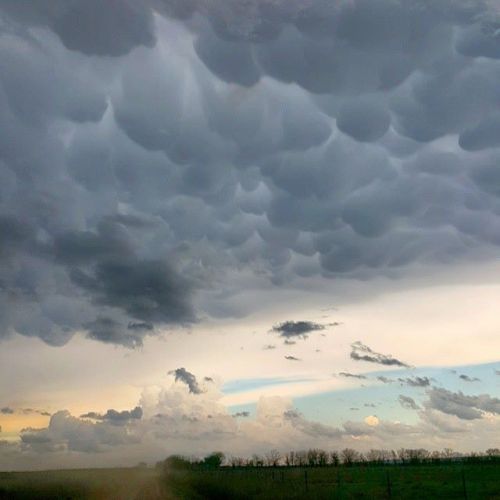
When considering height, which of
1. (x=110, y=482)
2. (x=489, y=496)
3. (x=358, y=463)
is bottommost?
(x=489, y=496)

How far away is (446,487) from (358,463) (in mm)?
110648

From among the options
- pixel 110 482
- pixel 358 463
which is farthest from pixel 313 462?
pixel 110 482

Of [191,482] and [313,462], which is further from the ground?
[313,462]

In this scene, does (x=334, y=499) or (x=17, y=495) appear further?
(x=17, y=495)

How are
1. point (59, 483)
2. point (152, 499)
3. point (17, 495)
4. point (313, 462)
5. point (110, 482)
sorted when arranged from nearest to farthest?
point (152, 499), point (17, 495), point (59, 483), point (110, 482), point (313, 462)

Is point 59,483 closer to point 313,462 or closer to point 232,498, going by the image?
point 232,498

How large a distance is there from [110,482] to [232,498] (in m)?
23.6

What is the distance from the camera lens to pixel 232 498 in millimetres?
43500

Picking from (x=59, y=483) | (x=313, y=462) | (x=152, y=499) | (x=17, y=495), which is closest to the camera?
(x=152, y=499)

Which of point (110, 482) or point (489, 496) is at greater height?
point (110, 482)

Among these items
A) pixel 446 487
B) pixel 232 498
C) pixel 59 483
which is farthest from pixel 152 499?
pixel 446 487

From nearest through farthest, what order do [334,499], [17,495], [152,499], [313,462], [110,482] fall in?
1. [334,499]
2. [152,499]
3. [17,495]
4. [110,482]
5. [313,462]

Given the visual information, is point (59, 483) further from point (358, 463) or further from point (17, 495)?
point (358, 463)

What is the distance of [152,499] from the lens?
41.8 m
